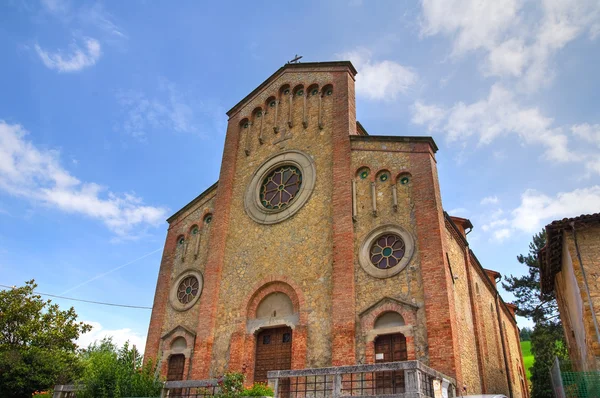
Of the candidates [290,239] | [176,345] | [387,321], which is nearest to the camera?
[387,321]

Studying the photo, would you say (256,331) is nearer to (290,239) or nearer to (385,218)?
(290,239)

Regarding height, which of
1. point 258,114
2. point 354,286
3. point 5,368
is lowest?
point 5,368

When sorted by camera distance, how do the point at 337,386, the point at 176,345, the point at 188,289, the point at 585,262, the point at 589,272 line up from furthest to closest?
the point at 188,289, the point at 176,345, the point at 585,262, the point at 589,272, the point at 337,386

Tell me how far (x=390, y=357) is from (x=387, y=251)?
3.54m

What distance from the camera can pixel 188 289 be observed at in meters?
20.4

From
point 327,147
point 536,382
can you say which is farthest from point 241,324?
point 536,382

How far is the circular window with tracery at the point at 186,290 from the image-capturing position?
19.8m

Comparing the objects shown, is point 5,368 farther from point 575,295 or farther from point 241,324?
point 575,295

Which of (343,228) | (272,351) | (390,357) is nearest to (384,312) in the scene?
(390,357)

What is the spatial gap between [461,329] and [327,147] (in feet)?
29.7

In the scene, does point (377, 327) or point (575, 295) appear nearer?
point (575, 295)

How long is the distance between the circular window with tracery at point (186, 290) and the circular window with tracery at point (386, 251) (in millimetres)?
8165

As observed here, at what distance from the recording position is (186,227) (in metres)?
22.4

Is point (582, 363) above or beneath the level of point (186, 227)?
beneath
